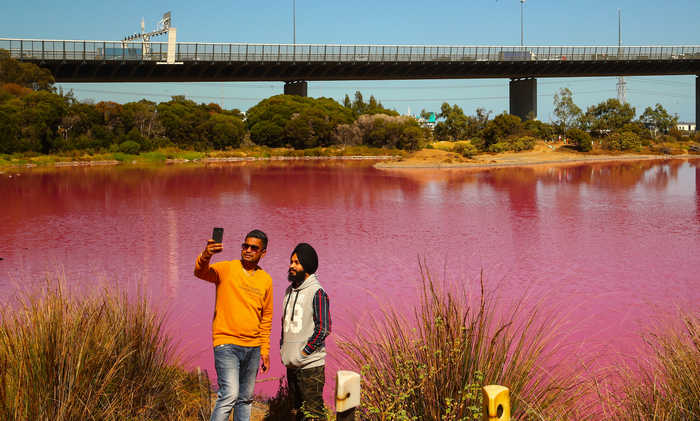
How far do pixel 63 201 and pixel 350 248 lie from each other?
14.3 m

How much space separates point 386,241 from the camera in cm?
1521

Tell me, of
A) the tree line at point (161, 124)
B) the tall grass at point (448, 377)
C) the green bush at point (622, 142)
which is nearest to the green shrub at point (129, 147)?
the tree line at point (161, 124)

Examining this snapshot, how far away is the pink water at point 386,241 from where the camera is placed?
938 cm

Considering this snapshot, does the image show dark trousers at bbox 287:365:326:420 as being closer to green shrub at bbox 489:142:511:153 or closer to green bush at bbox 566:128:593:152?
green shrub at bbox 489:142:511:153

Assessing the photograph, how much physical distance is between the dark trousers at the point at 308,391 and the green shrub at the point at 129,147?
5575 cm

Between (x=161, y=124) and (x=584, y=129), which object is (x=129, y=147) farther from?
(x=584, y=129)

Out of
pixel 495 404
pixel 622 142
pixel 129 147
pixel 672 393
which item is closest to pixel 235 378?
pixel 495 404

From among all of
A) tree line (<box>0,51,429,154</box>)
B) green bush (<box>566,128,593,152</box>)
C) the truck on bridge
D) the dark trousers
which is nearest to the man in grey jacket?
the dark trousers

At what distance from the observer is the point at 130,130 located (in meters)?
62.0

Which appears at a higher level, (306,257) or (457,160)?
(457,160)

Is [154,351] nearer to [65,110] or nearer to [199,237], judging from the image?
[199,237]

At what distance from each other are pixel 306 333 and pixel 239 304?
0.51 m

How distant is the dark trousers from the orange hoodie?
11.8 inches

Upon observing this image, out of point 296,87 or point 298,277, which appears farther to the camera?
point 296,87
